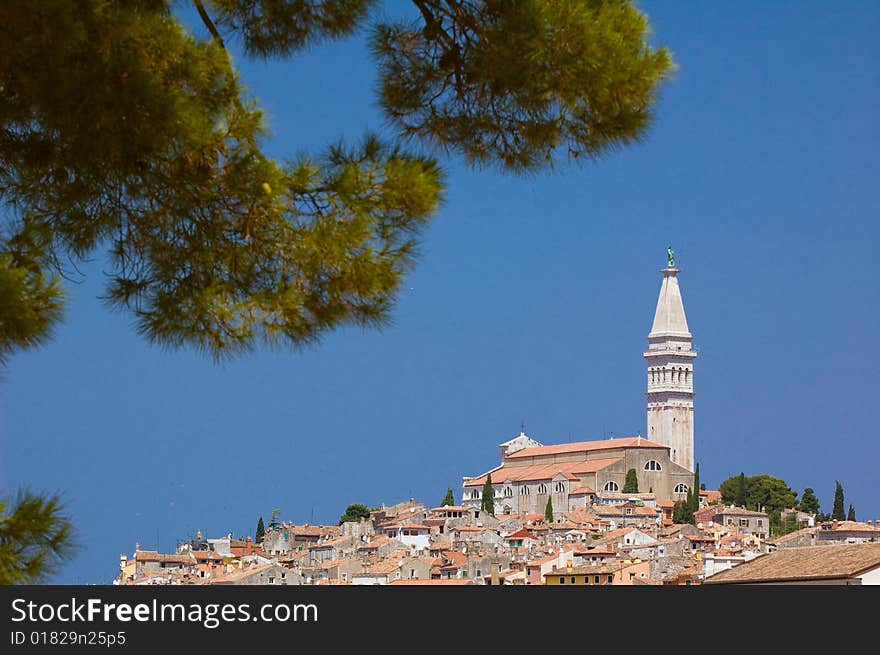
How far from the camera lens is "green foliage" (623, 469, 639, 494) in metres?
46.5

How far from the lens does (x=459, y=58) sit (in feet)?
14.1

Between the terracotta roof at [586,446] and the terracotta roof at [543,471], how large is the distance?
545 mm

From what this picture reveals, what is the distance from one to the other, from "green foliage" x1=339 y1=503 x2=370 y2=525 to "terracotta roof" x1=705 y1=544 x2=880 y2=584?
27227 mm

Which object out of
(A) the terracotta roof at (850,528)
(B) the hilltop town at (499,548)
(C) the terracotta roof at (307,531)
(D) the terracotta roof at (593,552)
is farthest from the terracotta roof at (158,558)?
(A) the terracotta roof at (850,528)

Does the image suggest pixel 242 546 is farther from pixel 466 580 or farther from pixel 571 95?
pixel 571 95

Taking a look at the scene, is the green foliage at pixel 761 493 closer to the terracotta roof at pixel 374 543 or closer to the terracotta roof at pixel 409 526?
the terracotta roof at pixel 409 526

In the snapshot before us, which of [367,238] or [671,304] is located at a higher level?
[671,304]

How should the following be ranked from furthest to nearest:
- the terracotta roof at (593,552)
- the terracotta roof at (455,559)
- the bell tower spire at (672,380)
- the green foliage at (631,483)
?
the bell tower spire at (672,380) → the green foliage at (631,483) → the terracotta roof at (455,559) → the terracotta roof at (593,552)

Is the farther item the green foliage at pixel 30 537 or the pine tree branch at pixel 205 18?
the pine tree branch at pixel 205 18

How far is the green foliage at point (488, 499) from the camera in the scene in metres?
45.3

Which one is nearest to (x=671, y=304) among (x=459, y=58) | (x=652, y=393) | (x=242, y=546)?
(x=652, y=393)

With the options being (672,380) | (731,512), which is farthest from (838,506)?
(672,380)

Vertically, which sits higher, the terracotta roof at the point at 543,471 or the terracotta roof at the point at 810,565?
the terracotta roof at the point at 543,471
